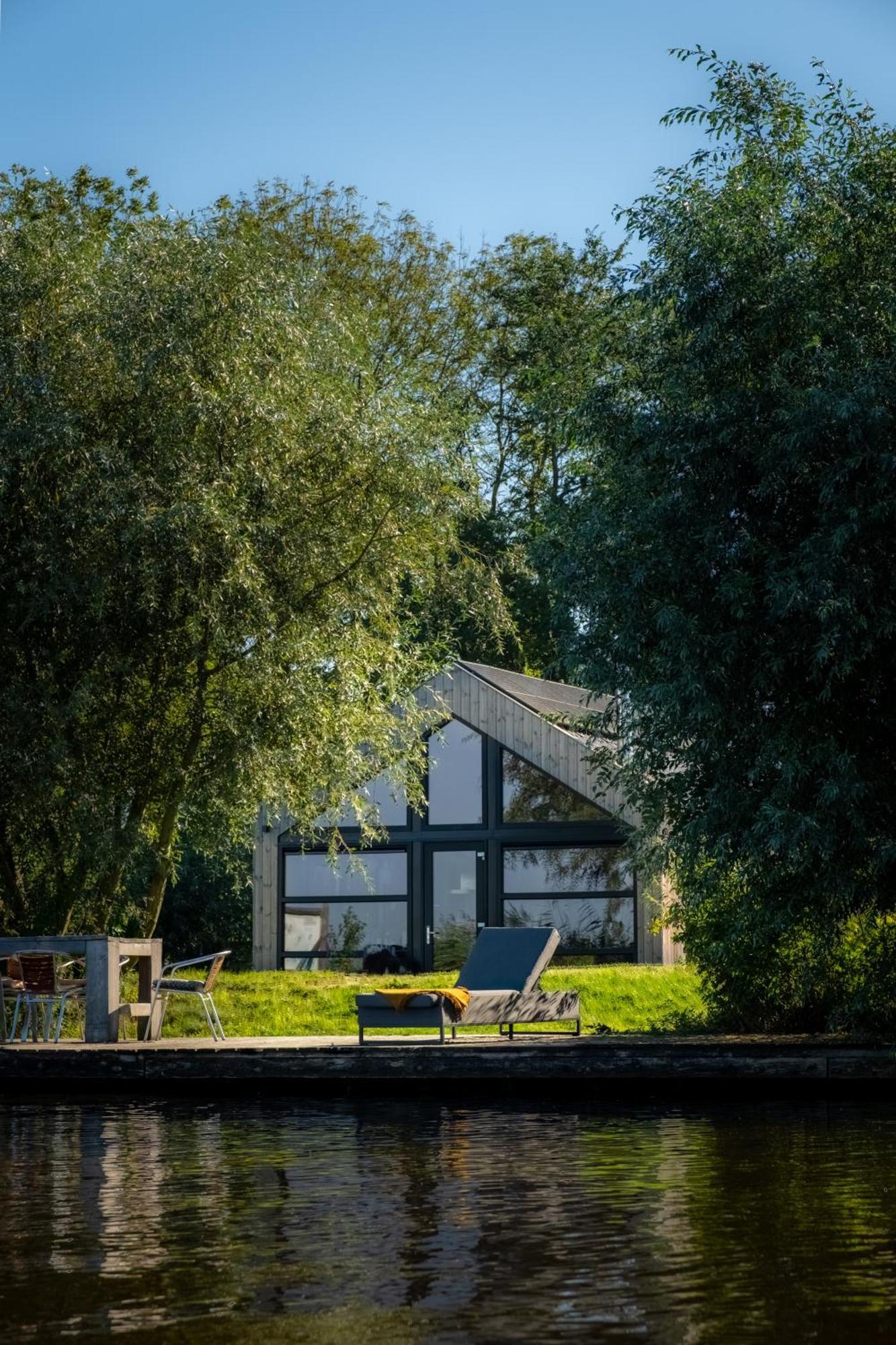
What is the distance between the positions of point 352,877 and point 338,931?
29.1 inches

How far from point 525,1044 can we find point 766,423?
489cm

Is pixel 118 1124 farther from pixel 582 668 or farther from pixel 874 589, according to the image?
pixel 874 589

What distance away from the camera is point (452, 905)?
70.5 feet

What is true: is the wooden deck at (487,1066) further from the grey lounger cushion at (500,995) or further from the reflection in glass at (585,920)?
the reflection in glass at (585,920)

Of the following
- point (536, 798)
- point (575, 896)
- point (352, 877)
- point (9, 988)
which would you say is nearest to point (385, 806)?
point (352, 877)

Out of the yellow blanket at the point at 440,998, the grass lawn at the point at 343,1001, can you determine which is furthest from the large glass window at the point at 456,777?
the yellow blanket at the point at 440,998

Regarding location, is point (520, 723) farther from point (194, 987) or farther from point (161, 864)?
point (194, 987)

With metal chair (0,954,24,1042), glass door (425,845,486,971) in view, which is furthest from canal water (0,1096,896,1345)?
glass door (425,845,486,971)

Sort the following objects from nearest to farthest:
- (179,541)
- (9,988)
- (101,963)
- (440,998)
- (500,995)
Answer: (440,998) → (500,995) → (101,963) → (9,988) → (179,541)

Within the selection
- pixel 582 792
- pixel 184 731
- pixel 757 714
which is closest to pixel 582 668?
pixel 757 714

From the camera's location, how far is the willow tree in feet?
48.2

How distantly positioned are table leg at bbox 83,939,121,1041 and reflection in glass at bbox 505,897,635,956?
8.14 metres

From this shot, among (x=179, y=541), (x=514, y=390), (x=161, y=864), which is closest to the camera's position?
(x=179, y=541)

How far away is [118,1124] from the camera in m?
10.5
